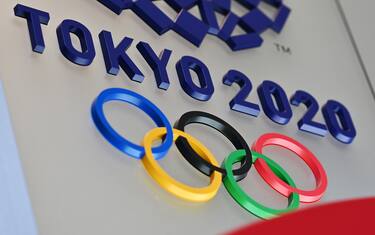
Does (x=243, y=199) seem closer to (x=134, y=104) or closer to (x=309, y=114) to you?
(x=134, y=104)

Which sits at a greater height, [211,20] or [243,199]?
[211,20]

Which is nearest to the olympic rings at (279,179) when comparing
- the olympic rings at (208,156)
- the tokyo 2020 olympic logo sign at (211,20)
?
the olympic rings at (208,156)

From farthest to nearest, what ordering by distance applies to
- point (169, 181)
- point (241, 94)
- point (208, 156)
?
point (241, 94) → point (208, 156) → point (169, 181)

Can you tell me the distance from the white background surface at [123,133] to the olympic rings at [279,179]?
24mm

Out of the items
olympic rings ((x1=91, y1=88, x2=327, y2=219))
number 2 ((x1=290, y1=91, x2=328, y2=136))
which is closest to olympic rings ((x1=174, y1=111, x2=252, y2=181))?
olympic rings ((x1=91, y1=88, x2=327, y2=219))

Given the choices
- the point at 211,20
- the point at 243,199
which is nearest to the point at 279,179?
the point at 243,199

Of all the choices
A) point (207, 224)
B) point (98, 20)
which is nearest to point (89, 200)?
point (207, 224)

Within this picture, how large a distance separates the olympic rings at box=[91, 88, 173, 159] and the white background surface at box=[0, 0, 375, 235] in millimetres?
18

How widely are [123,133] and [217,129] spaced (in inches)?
9.7

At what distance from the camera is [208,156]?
1397 millimetres

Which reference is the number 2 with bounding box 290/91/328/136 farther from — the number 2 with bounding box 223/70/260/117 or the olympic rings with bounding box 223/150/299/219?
the olympic rings with bounding box 223/150/299/219

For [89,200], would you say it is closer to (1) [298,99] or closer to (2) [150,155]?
(2) [150,155]

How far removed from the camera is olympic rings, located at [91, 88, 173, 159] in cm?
130

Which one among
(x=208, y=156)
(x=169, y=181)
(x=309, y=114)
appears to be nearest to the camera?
(x=169, y=181)
